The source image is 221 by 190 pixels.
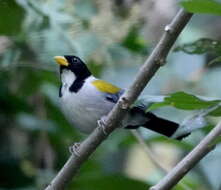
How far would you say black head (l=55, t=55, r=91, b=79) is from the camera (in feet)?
10.4

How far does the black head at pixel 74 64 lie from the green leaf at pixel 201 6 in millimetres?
1538

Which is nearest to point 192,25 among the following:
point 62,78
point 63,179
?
point 62,78

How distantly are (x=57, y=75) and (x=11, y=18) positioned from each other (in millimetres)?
490

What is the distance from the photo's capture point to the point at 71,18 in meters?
3.40

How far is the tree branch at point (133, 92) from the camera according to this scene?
5.46ft

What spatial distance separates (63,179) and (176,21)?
2.21 feet

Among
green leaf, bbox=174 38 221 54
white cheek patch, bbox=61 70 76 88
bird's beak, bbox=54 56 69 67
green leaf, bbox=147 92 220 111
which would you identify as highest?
green leaf, bbox=174 38 221 54

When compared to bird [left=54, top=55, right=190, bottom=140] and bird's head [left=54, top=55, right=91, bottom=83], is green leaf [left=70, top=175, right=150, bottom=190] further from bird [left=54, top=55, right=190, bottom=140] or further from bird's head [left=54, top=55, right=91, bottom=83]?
bird's head [left=54, top=55, right=91, bottom=83]

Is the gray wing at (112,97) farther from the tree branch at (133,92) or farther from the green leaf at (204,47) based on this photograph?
the tree branch at (133,92)

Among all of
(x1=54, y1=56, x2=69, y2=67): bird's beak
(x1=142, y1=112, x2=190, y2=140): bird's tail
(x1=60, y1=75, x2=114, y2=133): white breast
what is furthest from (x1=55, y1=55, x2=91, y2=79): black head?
(x1=142, y1=112, x2=190, y2=140): bird's tail

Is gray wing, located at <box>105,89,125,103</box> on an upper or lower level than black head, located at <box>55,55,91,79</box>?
upper

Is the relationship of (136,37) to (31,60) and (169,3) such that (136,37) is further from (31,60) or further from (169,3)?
(31,60)

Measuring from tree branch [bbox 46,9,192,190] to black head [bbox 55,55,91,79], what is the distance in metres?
1.14

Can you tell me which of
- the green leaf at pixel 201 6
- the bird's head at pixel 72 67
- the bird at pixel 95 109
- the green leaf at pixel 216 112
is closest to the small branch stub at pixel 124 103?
the green leaf at pixel 216 112
